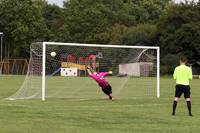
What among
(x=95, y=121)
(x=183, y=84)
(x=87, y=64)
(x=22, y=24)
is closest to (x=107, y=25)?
(x=22, y=24)

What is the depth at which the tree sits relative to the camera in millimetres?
98062

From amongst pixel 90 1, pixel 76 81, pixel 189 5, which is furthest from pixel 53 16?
pixel 76 81

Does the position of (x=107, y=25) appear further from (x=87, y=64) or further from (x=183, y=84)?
(x=183, y=84)

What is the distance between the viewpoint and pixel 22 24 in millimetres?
99000

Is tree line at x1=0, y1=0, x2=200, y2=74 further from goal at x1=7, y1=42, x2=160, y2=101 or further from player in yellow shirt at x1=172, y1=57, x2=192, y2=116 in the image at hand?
player in yellow shirt at x1=172, y1=57, x2=192, y2=116

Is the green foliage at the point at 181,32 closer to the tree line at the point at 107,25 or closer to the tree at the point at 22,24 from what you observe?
the tree line at the point at 107,25

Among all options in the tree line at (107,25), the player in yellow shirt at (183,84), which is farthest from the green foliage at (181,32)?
the player in yellow shirt at (183,84)

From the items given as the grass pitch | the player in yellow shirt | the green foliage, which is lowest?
the grass pitch

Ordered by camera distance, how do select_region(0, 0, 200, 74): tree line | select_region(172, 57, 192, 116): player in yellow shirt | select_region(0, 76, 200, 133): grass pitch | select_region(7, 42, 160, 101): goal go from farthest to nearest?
select_region(0, 0, 200, 74): tree line < select_region(7, 42, 160, 101): goal < select_region(172, 57, 192, 116): player in yellow shirt < select_region(0, 76, 200, 133): grass pitch

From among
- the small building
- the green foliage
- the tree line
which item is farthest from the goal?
the small building

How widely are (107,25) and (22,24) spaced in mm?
15699

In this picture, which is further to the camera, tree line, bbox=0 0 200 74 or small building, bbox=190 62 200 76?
small building, bbox=190 62 200 76

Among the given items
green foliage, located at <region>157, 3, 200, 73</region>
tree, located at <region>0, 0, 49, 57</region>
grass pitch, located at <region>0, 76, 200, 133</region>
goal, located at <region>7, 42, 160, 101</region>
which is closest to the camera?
grass pitch, located at <region>0, 76, 200, 133</region>

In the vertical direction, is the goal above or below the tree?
below
